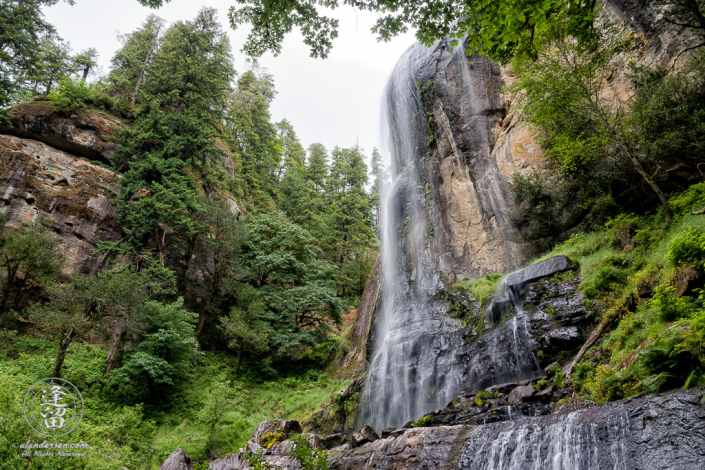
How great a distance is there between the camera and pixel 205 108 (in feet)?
58.4

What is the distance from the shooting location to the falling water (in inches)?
377

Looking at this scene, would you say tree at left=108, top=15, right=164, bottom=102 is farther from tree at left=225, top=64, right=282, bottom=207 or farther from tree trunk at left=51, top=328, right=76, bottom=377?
tree trunk at left=51, top=328, right=76, bottom=377

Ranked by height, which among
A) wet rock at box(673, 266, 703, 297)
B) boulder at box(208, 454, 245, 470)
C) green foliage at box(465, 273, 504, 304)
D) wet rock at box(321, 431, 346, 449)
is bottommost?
boulder at box(208, 454, 245, 470)

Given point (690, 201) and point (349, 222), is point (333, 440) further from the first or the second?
point (349, 222)

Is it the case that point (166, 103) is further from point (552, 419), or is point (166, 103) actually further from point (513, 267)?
point (552, 419)

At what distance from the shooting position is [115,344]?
39.5 ft

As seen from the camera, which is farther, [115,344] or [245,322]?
[245,322]

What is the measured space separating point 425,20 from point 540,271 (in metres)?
7.51

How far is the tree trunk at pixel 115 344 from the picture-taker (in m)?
11.8

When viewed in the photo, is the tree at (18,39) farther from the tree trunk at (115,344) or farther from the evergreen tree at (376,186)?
the evergreen tree at (376,186)

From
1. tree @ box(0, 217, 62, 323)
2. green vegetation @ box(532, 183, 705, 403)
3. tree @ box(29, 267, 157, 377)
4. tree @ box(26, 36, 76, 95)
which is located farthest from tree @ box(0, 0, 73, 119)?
green vegetation @ box(532, 183, 705, 403)

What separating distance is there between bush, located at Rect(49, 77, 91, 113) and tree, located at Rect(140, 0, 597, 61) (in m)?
15.9

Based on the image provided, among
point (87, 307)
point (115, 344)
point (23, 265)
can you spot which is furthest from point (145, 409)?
point (23, 265)

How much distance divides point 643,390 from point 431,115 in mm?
14440
